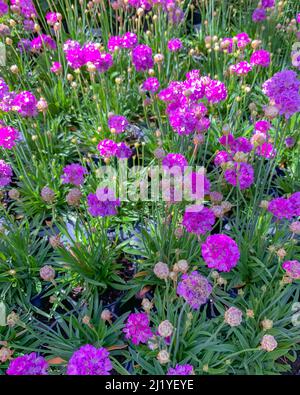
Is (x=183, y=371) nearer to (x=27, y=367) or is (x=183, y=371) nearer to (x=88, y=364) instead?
(x=88, y=364)

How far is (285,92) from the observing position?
1555mm

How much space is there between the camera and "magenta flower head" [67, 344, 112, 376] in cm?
118

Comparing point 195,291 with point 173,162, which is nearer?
point 195,291

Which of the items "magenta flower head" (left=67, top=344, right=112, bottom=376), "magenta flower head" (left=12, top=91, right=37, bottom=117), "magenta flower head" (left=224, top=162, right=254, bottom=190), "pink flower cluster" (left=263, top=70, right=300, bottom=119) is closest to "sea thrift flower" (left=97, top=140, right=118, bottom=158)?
"magenta flower head" (left=12, top=91, right=37, bottom=117)

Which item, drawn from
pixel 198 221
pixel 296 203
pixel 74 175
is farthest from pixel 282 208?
pixel 74 175

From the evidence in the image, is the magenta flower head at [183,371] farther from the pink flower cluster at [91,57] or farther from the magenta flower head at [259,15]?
the magenta flower head at [259,15]

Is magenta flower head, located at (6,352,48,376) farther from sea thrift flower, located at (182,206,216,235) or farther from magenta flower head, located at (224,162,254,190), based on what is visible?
magenta flower head, located at (224,162,254,190)

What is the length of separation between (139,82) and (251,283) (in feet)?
5.42

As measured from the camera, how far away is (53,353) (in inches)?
61.6

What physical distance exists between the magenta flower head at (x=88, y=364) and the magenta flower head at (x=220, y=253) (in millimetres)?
453

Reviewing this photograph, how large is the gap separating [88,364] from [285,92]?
121 centimetres
